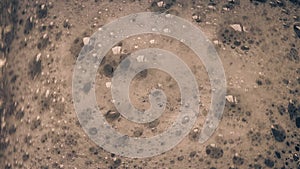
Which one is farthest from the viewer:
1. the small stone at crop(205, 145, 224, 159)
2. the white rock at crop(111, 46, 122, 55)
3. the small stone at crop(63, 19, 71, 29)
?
the small stone at crop(63, 19, 71, 29)

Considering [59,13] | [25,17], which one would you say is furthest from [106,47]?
[25,17]

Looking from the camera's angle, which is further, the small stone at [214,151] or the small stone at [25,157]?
the small stone at [25,157]

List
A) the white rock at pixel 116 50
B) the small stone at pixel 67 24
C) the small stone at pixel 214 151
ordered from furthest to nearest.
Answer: the small stone at pixel 67 24, the white rock at pixel 116 50, the small stone at pixel 214 151

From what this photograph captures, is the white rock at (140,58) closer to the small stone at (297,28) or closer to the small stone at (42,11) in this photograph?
the small stone at (42,11)

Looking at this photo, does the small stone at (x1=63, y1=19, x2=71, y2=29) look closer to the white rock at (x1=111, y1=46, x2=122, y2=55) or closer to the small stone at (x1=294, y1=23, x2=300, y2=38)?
the white rock at (x1=111, y1=46, x2=122, y2=55)

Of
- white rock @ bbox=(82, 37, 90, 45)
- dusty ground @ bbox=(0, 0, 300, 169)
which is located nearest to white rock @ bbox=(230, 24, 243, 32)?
dusty ground @ bbox=(0, 0, 300, 169)

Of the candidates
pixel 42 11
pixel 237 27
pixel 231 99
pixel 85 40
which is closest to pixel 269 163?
pixel 231 99

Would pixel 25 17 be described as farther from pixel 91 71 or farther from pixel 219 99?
pixel 219 99

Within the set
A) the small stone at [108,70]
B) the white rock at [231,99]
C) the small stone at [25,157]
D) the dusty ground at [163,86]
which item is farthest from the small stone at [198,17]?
the small stone at [25,157]
